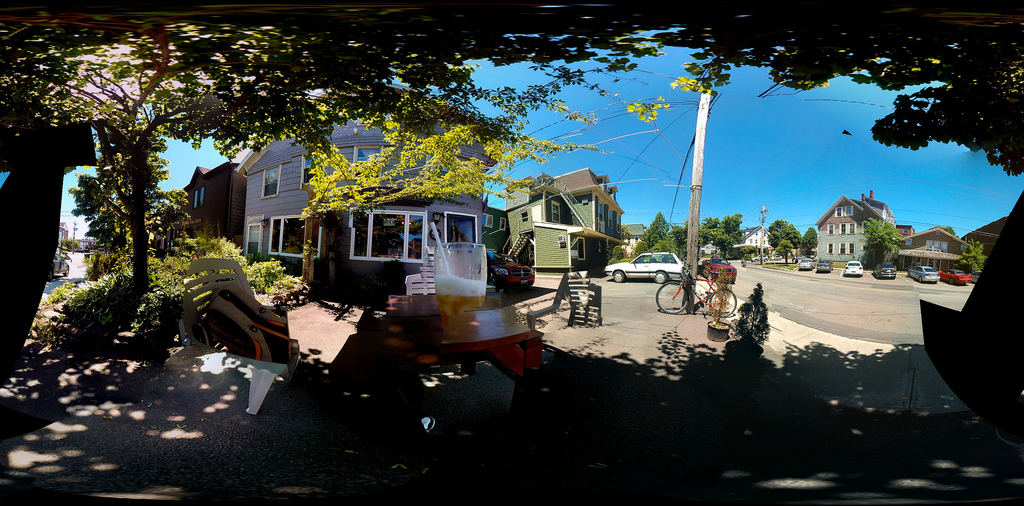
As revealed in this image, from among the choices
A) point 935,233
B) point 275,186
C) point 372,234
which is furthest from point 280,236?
point 935,233

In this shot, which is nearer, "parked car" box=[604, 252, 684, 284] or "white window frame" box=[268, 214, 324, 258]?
"parked car" box=[604, 252, 684, 284]

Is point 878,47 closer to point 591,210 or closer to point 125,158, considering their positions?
point 591,210

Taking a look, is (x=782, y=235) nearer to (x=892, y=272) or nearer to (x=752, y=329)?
(x=752, y=329)

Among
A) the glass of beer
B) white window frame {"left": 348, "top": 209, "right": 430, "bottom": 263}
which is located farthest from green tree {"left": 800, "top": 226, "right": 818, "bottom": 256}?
white window frame {"left": 348, "top": 209, "right": 430, "bottom": 263}

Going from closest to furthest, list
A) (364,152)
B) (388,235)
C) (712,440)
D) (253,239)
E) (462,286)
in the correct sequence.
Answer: (712,440) → (462,286) → (364,152) → (388,235) → (253,239)

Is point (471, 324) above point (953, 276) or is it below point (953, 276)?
below

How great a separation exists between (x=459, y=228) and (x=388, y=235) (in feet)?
1.32

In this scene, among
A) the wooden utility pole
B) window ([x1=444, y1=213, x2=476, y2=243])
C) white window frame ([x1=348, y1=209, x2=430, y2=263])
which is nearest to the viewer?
the wooden utility pole

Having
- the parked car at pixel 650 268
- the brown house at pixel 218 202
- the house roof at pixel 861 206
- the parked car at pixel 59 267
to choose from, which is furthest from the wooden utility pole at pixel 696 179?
the parked car at pixel 59 267

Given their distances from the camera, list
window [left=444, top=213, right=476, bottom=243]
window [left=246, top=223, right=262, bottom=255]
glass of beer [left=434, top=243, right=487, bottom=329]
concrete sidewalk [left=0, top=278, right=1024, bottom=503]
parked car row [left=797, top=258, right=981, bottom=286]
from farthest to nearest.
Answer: window [left=246, top=223, right=262, bottom=255] < window [left=444, top=213, right=476, bottom=243] < glass of beer [left=434, top=243, right=487, bottom=329] < parked car row [left=797, top=258, right=981, bottom=286] < concrete sidewalk [left=0, top=278, right=1024, bottom=503]

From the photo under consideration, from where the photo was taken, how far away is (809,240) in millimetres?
1080

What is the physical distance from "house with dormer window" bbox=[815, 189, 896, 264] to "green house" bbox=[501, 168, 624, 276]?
2.31ft

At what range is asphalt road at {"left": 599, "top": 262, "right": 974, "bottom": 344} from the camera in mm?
1150

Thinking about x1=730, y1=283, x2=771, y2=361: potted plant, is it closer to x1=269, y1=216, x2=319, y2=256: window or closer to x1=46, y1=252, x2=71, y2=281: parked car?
x1=269, y1=216, x2=319, y2=256: window
